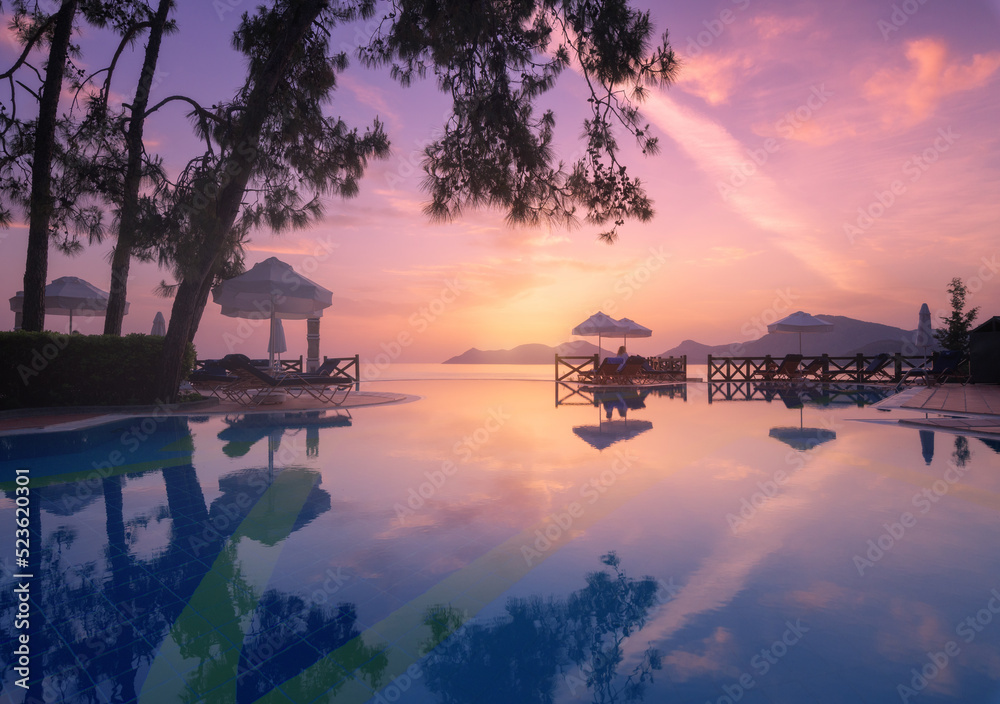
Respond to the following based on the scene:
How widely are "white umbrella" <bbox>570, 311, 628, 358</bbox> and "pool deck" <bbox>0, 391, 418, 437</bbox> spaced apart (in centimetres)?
940

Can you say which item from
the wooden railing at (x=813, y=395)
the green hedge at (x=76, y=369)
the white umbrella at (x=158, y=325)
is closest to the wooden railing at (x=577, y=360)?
the wooden railing at (x=813, y=395)

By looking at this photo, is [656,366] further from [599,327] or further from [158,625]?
Answer: [158,625]

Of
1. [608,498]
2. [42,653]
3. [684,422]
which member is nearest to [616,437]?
[684,422]

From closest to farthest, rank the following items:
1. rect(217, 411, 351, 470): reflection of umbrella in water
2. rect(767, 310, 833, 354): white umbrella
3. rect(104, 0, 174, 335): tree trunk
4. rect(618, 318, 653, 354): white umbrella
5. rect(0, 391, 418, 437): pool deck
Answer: rect(217, 411, 351, 470): reflection of umbrella in water → rect(0, 391, 418, 437): pool deck → rect(104, 0, 174, 335): tree trunk → rect(767, 310, 833, 354): white umbrella → rect(618, 318, 653, 354): white umbrella

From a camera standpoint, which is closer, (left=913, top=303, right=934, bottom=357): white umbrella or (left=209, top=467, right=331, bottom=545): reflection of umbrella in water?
(left=209, top=467, right=331, bottom=545): reflection of umbrella in water

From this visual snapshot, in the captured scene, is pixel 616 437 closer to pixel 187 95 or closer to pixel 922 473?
pixel 922 473

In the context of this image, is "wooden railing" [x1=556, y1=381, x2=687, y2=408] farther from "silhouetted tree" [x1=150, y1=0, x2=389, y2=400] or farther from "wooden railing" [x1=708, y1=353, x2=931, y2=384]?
"silhouetted tree" [x1=150, y1=0, x2=389, y2=400]

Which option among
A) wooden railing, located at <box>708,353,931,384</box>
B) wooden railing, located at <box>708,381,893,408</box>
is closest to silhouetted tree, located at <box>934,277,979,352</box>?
wooden railing, located at <box>708,353,931,384</box>

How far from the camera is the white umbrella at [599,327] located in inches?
768

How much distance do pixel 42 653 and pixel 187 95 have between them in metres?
12.7

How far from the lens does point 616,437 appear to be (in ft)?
23.3

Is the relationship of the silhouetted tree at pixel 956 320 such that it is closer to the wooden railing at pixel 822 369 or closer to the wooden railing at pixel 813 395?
the wooden railing at pixel 822 369

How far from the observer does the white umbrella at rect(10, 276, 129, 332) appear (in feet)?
47.0

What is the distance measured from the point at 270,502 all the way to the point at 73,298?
14998 mm
